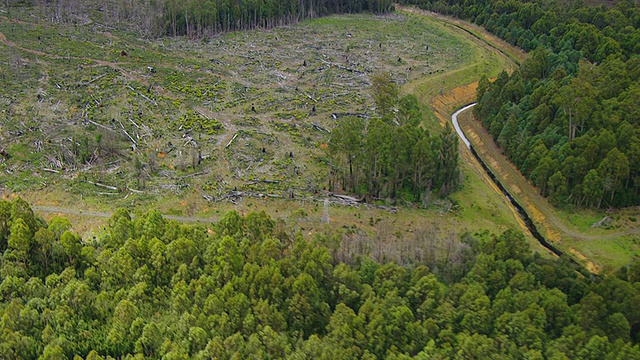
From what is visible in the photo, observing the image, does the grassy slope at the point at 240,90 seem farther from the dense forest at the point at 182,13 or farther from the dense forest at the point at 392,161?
the dense forest at the point at 182,13

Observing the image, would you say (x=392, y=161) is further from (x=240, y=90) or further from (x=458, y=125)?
(x=240, y=90)

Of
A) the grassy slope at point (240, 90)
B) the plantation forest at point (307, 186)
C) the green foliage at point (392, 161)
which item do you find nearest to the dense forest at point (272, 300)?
the plantation forest at point (307, 186)

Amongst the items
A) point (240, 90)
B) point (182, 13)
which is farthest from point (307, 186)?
point (182, 13)

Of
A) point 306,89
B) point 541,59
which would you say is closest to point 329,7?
point 306,89

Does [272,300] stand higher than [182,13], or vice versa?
[182,13]

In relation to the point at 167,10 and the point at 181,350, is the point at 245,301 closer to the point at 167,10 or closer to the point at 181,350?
the point at 181,350

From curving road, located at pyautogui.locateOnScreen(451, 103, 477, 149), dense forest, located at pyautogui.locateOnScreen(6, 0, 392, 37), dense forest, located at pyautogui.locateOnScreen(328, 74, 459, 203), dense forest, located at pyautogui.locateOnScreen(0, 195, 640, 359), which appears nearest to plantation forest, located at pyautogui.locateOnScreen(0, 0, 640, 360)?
dense forest, located at pyautogui.locateOnScreen(0, 195, 640, 359)

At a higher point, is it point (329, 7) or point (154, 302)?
point (329, 7)
